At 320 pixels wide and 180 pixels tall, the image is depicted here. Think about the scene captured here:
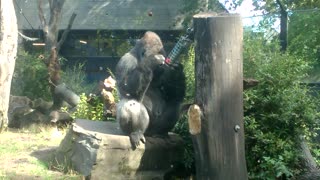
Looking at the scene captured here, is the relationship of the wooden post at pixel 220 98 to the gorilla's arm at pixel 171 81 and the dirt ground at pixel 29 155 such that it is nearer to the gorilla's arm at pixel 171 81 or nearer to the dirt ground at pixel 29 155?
the gorilla's arm at pixel 171 81

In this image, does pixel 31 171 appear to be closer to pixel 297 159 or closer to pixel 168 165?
pixel 168 165

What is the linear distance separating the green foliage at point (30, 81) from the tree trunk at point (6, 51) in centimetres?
409

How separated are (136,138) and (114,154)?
0.38 m

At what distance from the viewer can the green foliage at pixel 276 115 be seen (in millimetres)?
6828

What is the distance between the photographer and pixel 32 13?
Answer: 20.2 metres

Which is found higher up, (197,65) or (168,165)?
(197,65)

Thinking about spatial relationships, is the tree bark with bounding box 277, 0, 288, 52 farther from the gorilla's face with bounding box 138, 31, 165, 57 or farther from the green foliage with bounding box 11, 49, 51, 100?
the green foliage with bounding box 11, 49, 51, 100

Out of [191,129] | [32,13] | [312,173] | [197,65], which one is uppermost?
[32,13]

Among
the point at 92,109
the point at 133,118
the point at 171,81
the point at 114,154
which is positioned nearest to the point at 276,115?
the point at 171,81

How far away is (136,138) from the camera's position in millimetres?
6973

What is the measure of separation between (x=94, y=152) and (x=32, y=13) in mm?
14633

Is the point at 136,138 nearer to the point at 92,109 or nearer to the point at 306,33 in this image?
the point at 92,109

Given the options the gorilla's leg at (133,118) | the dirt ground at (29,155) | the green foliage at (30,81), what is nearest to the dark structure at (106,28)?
the green foliage at (30,81)

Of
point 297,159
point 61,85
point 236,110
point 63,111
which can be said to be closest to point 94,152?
point 236,110
